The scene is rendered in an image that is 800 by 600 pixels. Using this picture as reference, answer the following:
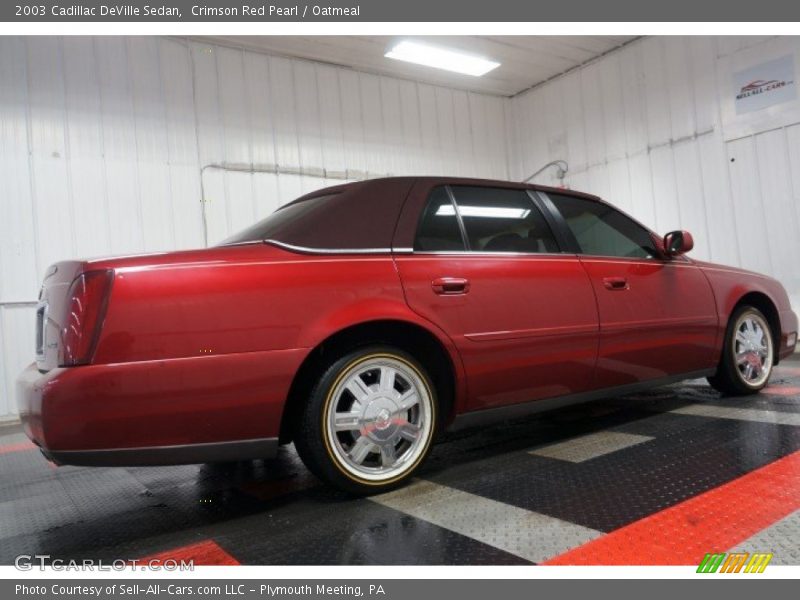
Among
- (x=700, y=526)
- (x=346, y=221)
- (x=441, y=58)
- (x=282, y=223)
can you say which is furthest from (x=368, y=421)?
(x=441, y=58)

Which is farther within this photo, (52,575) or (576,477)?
(576,477)

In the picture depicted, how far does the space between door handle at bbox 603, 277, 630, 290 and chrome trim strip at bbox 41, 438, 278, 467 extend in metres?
1.85

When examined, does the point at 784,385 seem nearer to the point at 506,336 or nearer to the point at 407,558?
the point at 506,336

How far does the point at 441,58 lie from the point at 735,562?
7159 millimetres

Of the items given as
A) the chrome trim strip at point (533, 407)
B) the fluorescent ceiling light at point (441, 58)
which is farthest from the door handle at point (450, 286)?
the fluorescent ceiling light at point (441, 58)

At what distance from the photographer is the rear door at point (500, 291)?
228 cm

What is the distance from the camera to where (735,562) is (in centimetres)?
151

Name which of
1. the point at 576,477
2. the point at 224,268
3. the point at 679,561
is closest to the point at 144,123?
the point at 224,268

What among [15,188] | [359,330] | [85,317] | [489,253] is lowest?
[359,330]

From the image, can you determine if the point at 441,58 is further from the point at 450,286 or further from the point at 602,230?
the point at 450,286

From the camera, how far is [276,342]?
6.22 feet

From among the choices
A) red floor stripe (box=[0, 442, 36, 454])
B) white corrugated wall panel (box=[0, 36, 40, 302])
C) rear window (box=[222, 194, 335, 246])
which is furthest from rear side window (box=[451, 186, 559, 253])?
white corrugated wall panel (box=[0, 36, 40, 302])

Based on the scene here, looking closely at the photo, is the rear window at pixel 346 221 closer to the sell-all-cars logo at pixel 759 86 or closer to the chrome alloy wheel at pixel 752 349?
the chrome alloy wheel at pixel 752 349
